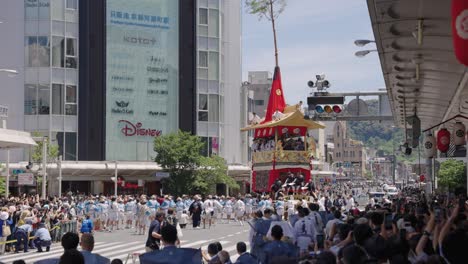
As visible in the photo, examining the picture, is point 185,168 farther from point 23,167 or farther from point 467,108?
point 467,108

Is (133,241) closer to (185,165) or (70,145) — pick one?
(185,165)

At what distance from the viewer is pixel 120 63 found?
6669 centimetres

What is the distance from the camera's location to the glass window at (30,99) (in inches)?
2525

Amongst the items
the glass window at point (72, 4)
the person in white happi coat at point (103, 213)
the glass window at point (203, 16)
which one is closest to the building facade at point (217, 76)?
the glass window at point (203, 16)

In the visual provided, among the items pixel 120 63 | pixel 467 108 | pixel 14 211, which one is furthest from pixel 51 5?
pixel 467 108

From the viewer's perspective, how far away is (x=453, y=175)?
61844mm

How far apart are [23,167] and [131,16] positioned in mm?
16070

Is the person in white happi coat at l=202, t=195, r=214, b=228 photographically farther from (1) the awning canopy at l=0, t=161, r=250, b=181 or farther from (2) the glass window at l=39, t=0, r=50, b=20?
(2) the glass window at l=39, t=0, r=50, b=20

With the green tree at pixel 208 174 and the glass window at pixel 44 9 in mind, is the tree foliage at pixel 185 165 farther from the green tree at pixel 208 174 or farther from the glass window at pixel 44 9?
the glass window at pixel 44 9

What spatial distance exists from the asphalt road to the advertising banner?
27.7 m

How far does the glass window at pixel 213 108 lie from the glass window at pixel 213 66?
172 centimetres

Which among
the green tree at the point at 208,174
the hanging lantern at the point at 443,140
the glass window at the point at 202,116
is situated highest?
the glass window at the point at 202,116

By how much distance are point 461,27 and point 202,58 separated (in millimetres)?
61846

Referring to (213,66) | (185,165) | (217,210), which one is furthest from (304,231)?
(213,66)
